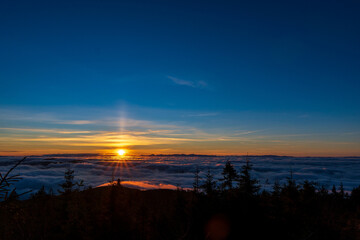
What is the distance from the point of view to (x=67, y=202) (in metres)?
11.2

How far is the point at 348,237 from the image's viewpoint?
376 inches

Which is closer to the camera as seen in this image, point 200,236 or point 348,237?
point 200,236

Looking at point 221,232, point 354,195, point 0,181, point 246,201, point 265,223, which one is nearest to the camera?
point 0,181

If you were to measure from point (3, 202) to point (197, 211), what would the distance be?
21.2 feet

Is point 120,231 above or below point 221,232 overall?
below

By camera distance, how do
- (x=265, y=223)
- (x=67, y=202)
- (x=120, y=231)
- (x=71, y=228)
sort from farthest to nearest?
1. (x=67, y=202)
2. (x=120, y=231)
3. (x=71, y=228)
4. (x=265, y=223)

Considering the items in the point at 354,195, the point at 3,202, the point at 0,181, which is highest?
the point at 0,181

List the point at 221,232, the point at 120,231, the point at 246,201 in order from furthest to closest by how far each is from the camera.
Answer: the point at 120,231 → the point at 246,201 → the point at 221,232

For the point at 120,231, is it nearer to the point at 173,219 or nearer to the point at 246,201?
the point at 173,219

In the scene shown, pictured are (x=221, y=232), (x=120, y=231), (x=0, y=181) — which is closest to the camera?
(x=0, y=181)

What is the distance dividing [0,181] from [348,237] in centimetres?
1210

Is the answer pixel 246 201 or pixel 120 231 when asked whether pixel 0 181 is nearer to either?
pixel 246 201

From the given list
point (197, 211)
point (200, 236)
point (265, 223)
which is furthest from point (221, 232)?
point (265, 223)

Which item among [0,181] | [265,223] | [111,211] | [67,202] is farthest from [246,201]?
[67,202]
